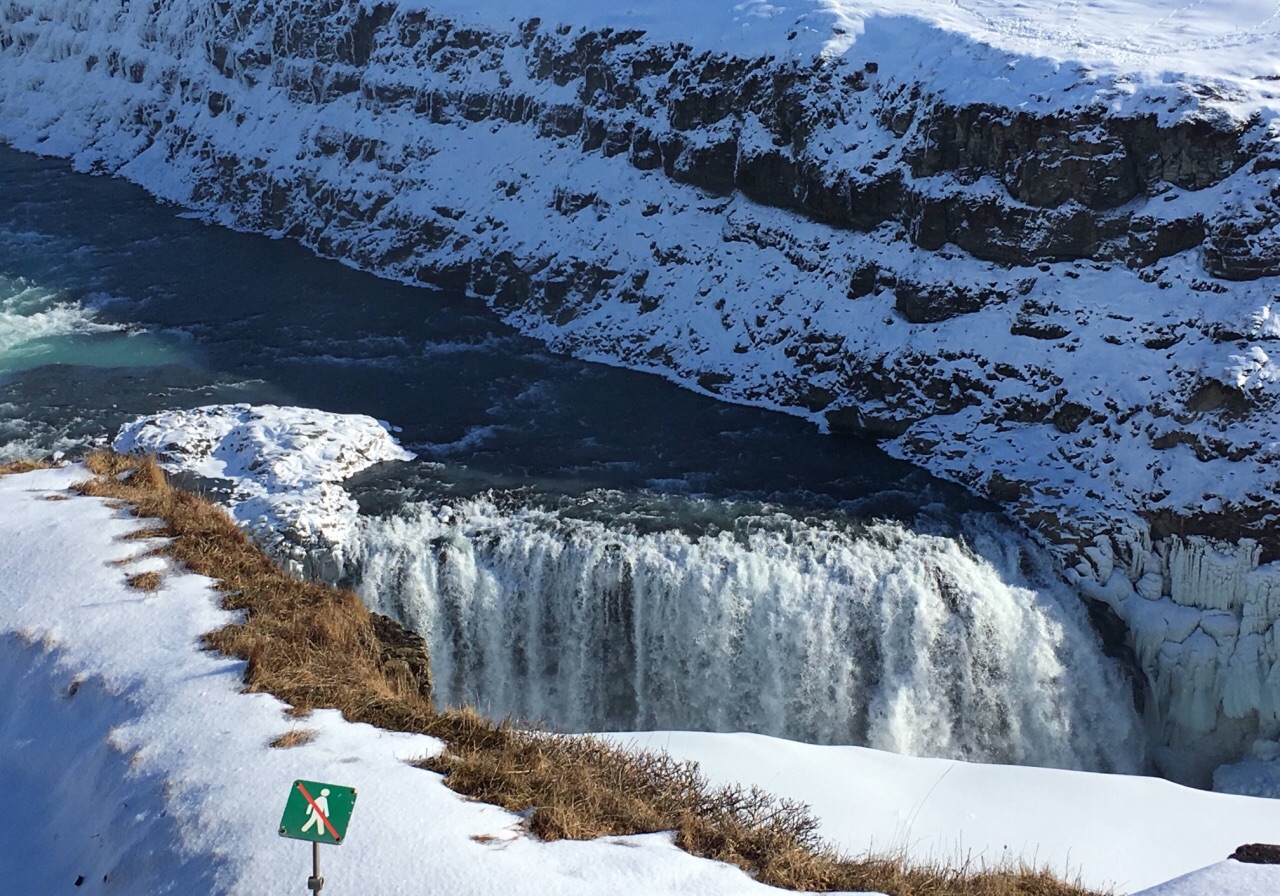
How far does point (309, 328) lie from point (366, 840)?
1729 centimetres

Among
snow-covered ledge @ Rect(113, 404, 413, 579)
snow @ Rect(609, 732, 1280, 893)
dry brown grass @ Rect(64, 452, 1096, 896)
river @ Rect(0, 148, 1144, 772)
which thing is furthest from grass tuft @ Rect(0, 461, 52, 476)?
snow @ Rect(609, 732, 1280, 893)

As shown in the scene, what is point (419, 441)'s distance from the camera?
64.4 feet

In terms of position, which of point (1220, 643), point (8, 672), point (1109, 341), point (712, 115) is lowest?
point (1220, 643)

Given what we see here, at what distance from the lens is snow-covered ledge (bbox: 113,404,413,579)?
1625 centimetres

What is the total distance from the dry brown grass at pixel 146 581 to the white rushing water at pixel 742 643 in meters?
4.61

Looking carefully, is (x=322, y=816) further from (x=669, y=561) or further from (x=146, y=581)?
(x=669, y=561)

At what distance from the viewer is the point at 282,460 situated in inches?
694

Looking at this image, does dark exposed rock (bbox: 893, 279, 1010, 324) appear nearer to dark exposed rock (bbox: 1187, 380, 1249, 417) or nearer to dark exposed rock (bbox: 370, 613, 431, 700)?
dark exposed rock (bbox: 1187, 380, 1249, 417)

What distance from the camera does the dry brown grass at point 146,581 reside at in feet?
37.8

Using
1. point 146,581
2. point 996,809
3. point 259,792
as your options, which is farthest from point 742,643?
point 259,792

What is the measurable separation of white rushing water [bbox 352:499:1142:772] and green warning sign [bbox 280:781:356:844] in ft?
28.7

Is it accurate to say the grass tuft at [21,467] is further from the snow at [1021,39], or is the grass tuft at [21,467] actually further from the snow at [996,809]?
the snow at [1021,39]

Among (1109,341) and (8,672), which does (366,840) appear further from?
(1109,341)

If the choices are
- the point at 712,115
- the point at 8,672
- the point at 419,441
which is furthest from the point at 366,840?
the point at 712,115
